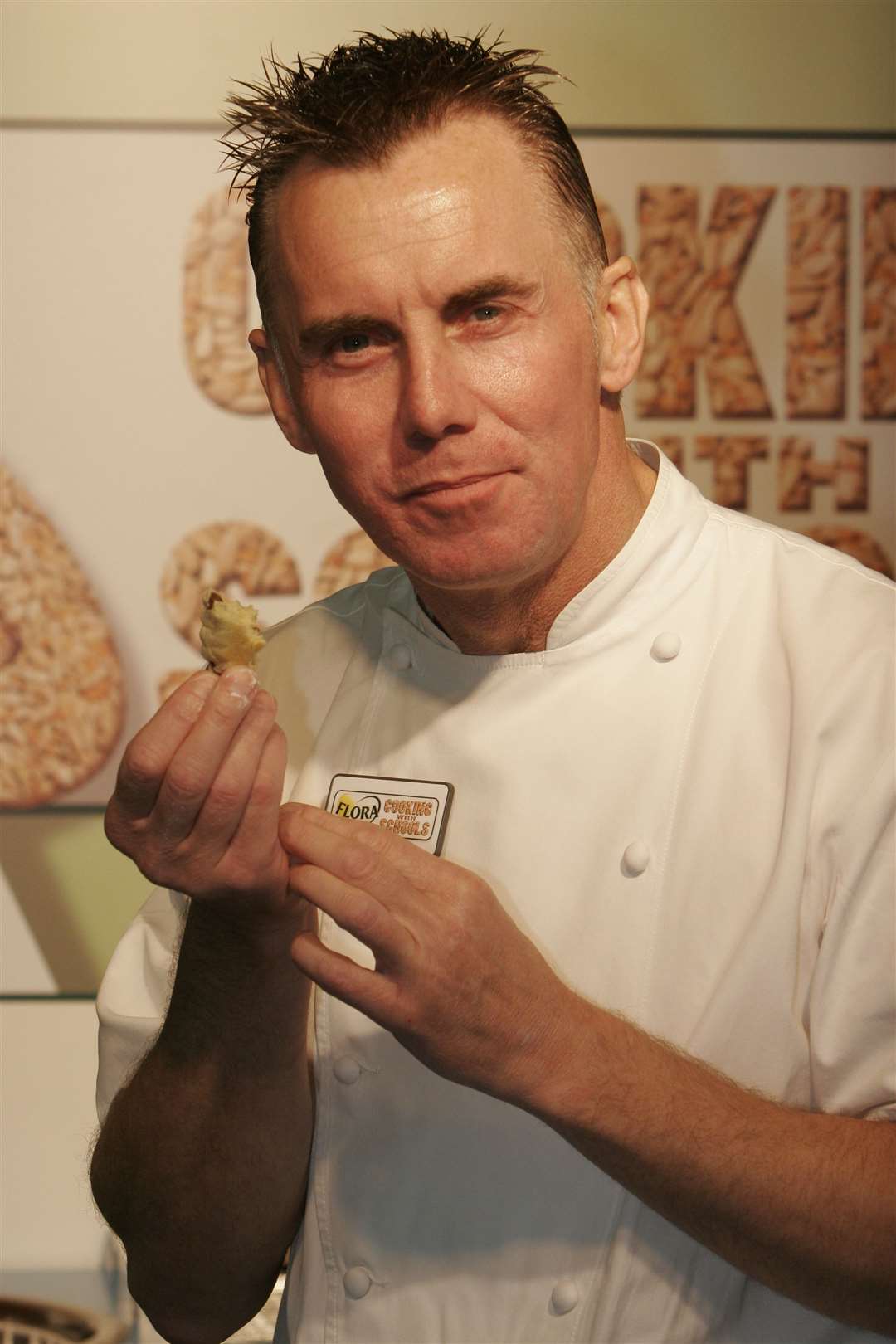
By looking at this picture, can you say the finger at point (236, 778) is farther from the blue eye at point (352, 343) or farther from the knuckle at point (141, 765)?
the blue eye at point (352, 343)

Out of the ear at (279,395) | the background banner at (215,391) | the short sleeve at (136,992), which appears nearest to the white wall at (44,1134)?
the background banner at (215,391)

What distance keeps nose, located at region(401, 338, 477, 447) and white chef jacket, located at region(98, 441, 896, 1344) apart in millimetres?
241

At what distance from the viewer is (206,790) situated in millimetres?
1014

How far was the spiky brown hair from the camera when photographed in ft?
4.04

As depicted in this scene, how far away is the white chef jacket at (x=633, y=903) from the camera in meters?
1.13

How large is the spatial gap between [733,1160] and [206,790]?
507mm

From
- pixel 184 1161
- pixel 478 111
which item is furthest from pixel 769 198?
pixel 184 1161

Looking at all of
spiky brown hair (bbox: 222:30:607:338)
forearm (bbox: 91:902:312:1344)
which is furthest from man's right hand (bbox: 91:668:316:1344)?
spiky brown hair (bbox: 222:30:607:338)

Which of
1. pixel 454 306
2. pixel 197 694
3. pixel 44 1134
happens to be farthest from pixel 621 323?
pixel 44 1134

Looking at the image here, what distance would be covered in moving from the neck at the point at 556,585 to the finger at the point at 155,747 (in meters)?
0.36

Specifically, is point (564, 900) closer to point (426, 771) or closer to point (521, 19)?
point (426, 771)

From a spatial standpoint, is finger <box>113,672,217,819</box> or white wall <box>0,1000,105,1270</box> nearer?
finger <box>113,672,217,819</box>

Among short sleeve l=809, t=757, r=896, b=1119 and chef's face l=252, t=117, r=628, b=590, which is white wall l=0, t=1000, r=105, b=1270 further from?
short sleeve l=809, t=757, r=896, b=1119

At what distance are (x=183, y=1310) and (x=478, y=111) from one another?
4.22ft
